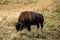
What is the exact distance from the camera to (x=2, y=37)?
42.7ft

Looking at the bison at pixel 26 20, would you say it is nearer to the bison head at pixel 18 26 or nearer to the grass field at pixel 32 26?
the bison head at pixel 18 26

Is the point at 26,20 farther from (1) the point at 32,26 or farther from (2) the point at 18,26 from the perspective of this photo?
(1) the point at 32,26

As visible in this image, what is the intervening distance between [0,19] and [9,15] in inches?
43.1

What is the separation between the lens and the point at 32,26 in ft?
49.3

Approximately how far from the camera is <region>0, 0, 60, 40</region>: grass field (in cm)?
1317

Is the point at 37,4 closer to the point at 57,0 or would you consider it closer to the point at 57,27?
the point at 57,0

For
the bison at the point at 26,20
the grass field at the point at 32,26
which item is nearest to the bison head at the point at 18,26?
the bison at the point at 26,20

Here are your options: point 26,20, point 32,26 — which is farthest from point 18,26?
point 32,26

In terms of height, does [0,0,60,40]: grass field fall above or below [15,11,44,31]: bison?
below

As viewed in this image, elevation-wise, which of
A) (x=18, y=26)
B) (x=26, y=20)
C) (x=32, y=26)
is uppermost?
(x=26, y=20)

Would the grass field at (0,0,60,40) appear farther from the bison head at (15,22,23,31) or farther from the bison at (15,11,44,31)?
the bison at (15,11,44,31)

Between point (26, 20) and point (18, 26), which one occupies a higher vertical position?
point (26, 20)

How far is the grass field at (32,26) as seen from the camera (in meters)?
13.2

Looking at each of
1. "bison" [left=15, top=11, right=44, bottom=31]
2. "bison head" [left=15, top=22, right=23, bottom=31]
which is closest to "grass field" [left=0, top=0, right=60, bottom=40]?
→ "bison head" [left=15, top=22, right=23, bottom=31]
